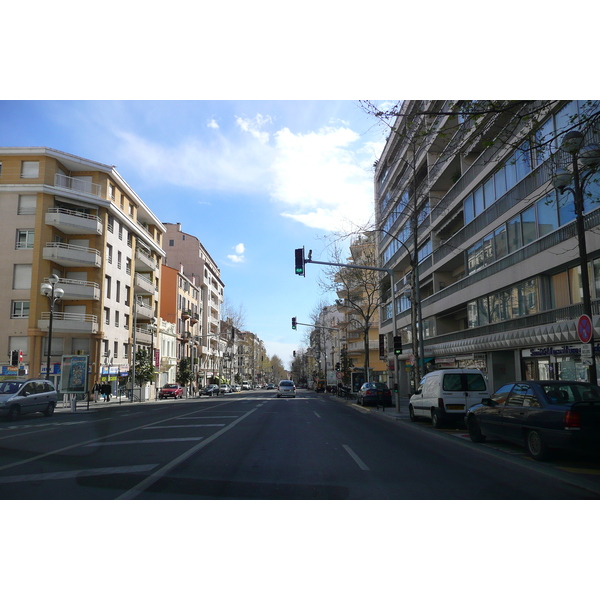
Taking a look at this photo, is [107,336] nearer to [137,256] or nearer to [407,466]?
[137,256]

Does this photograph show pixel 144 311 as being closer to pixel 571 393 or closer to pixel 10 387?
pixel 10 387

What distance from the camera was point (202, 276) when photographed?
82.9 m

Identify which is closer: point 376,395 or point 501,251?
point 501,251

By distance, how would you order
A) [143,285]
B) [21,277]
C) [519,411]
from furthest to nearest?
[143,285], [21,277], [519,411]

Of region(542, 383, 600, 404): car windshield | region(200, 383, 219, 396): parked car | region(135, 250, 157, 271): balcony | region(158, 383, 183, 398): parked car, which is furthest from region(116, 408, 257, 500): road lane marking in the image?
region(200, 383, 219, 396): parked car

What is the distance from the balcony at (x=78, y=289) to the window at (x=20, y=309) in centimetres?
275

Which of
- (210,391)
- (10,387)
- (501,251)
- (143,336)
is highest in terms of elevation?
(501,251)

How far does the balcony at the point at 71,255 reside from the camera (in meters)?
38.6

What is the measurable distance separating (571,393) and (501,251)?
55.6 feet

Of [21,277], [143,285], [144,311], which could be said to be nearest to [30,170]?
[21,277]

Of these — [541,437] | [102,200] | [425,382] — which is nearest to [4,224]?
[102,200]

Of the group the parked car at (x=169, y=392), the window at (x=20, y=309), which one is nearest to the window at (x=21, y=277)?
the window at (x=20, y=309)

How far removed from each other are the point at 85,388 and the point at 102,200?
15.8 meters

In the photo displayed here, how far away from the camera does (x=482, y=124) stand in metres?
10.4
